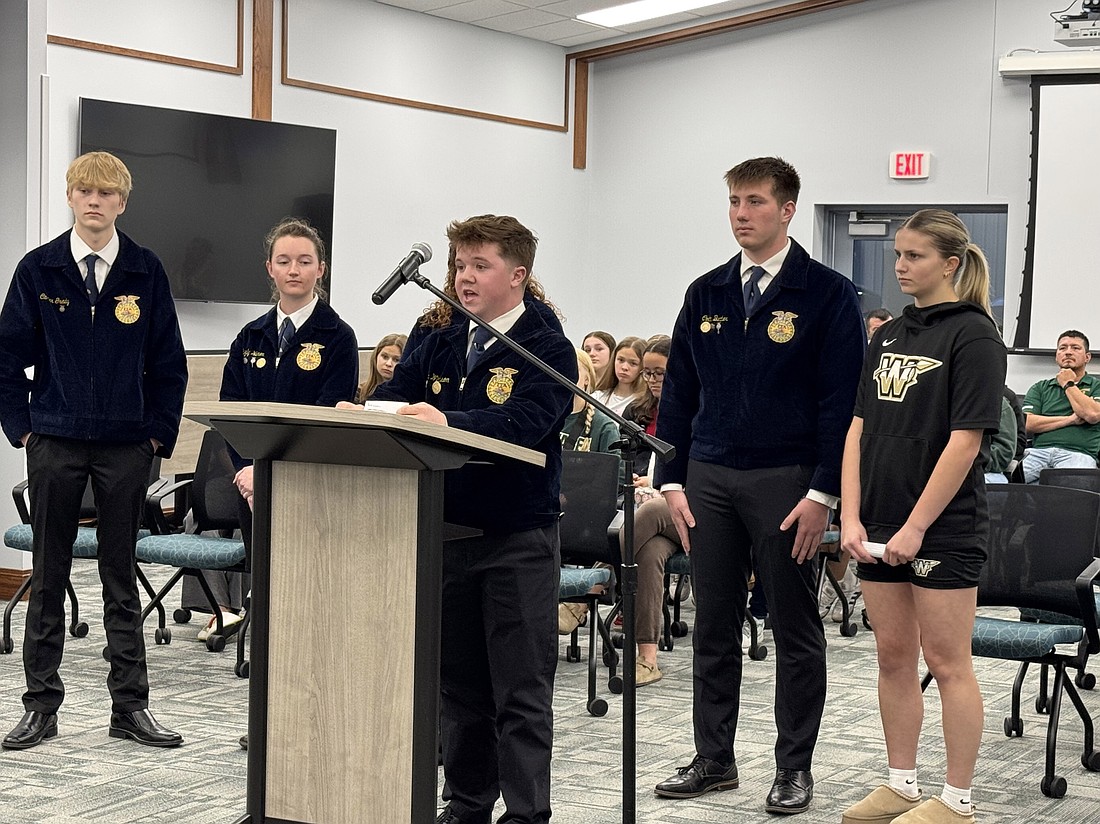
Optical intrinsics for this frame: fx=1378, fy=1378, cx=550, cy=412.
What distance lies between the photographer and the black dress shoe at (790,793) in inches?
142

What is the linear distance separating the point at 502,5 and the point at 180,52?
8.25 feet

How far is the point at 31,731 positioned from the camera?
13.5 feet

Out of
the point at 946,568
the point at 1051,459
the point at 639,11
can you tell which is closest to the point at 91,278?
the point at 946,568

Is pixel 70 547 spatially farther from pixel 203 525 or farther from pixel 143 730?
pixel 203 525

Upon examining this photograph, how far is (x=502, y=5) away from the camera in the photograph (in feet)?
32.2

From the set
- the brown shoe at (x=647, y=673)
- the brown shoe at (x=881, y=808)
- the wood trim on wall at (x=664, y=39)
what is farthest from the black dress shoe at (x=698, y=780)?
the wood trim on wall at (x=664, y=39)

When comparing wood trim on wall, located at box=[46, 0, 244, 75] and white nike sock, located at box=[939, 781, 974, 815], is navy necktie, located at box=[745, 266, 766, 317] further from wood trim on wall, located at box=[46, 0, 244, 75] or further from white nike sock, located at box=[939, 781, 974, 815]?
wood trim on wall, located at box=[46, 0, 244, 75]

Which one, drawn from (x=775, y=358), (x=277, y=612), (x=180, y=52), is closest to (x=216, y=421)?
(x=277, y=612)

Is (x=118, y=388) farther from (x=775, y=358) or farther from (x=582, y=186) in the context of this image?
(x=582, y=186)

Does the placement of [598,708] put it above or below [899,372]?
below

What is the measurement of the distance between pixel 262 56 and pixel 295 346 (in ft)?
17.2

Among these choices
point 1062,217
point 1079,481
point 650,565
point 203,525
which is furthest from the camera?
point 1062,217

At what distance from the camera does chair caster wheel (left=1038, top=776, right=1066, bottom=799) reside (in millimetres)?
3830

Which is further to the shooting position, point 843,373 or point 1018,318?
point 1018,318
